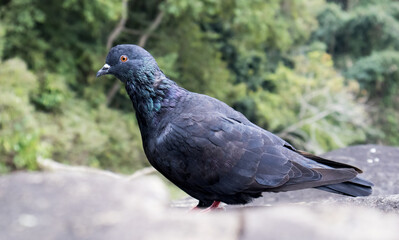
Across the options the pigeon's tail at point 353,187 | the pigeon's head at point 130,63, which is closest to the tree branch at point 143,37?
the pigeon's head at point 130,63

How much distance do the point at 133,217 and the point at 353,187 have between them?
1817mm

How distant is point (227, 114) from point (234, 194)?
1.50 feet

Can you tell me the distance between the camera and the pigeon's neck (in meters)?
2.65

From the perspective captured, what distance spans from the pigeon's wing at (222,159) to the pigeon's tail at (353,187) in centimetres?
6

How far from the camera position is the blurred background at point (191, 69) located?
370 inches

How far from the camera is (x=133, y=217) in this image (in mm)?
1120

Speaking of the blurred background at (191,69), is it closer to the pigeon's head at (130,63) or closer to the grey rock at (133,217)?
the pigeon's head at (130,63)

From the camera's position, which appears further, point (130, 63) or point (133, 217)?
point (130, 63)

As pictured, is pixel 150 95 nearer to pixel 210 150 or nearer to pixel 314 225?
pixel 210 150

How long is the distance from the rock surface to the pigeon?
122 centimetres

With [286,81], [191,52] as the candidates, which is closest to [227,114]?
[191,52]

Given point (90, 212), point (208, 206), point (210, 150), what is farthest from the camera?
point (208, 206)

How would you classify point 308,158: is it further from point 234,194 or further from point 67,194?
point 67,194

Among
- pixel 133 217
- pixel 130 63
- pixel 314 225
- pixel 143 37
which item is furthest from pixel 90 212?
pixel 143 37
